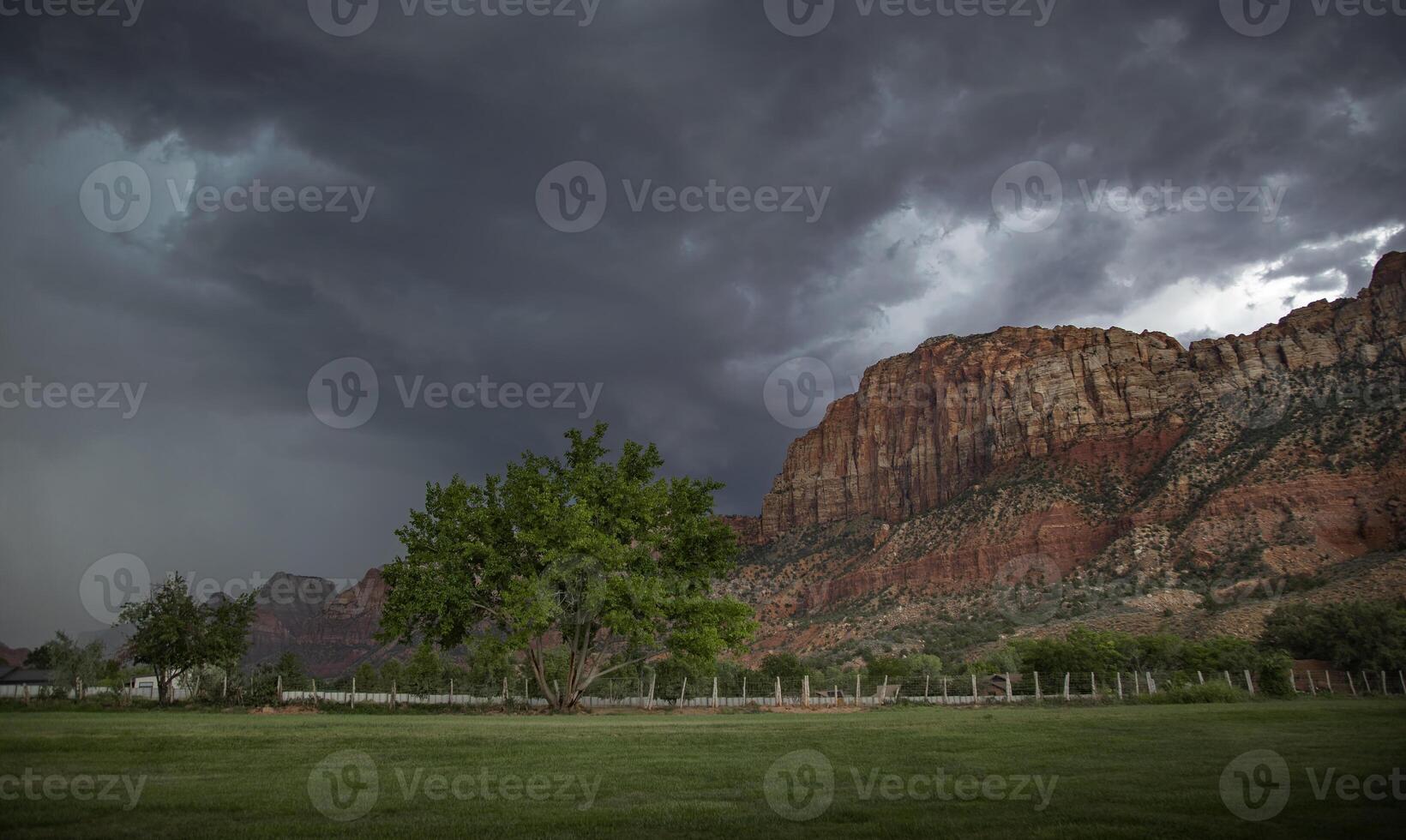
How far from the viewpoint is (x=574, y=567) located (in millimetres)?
33312

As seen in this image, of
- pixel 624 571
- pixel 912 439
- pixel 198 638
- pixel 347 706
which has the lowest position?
pixel 347 706

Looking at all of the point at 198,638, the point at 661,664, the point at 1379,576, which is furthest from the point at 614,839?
the point at 1379,576

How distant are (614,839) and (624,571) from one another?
93.3ft

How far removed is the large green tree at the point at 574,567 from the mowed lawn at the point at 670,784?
55.2 ft

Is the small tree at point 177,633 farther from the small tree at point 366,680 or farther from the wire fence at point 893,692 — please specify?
the small tree at point 366,680

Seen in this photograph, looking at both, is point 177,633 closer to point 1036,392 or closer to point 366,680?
point 366,680

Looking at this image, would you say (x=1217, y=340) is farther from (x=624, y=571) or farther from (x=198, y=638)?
(x=198, y=638)

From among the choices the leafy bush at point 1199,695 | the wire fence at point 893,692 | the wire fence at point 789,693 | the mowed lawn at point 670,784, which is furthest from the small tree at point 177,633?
the leafy bush at point 1199,695

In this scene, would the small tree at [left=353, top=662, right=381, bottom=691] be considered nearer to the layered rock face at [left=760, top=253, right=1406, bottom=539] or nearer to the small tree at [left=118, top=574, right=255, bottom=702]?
the small tree at [left=118, top=574, right=255, bottom=702]

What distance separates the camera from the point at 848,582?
124 m

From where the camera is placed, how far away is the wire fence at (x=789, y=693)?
37938 millimetres

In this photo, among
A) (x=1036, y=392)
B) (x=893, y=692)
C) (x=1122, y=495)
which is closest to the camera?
(x=893, y=692)

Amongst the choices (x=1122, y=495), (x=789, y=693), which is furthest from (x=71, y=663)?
(x=1122, y=495)

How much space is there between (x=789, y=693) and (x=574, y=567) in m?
30.0
